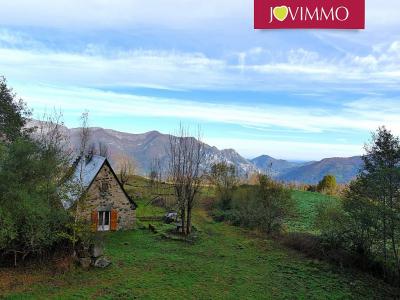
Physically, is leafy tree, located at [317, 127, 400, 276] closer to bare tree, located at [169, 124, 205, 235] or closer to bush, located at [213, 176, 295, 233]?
bush, located at [213, 176, 295, 233]

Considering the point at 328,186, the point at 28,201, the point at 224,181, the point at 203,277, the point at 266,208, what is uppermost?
the point at 224,181

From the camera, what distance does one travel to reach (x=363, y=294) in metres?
20.2

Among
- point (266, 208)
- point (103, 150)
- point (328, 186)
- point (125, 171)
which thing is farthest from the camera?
point (328, 186)

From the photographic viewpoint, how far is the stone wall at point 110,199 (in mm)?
32094

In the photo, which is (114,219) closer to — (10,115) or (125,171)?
(10,115)

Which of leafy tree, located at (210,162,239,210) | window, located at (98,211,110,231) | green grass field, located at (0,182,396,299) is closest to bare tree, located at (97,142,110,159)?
leafy tree, located at (210,162,239,210)

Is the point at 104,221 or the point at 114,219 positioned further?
the point at 114,219

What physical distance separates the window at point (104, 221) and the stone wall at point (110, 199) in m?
0.44

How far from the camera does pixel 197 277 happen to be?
21062 mm

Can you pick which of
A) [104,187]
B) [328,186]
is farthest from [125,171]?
[328,186]

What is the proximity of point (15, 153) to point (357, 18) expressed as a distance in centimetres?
1694

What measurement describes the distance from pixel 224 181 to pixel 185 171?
16.5m

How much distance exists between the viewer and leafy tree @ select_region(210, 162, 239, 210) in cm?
4547

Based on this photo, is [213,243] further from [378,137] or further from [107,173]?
[378,137]
